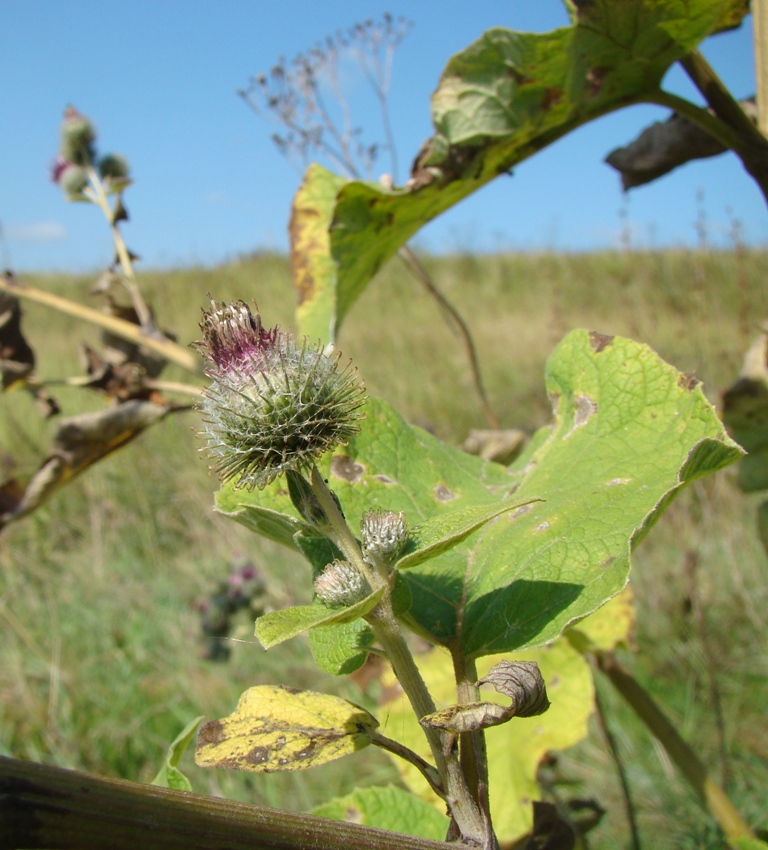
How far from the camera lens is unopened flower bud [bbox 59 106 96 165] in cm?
255

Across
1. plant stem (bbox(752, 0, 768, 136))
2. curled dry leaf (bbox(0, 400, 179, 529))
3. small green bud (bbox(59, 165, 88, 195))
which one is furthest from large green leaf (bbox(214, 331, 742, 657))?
small green bud (bbox(59, 165, 88, 195))

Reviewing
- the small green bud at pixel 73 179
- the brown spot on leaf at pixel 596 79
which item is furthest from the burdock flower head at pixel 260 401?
the small green bud at pixel 73 179

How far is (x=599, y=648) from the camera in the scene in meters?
1.70

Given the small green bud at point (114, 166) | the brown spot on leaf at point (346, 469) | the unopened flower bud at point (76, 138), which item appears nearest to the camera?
the brown spot on leaf at point (346, 469)

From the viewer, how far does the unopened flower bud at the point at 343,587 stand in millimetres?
651

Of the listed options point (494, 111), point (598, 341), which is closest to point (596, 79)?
point (494, 111)

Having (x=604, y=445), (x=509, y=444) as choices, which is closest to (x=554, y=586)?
(x=604, y=445)

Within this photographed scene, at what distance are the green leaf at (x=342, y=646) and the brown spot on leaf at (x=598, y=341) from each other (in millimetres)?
510

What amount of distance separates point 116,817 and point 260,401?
1.43ft

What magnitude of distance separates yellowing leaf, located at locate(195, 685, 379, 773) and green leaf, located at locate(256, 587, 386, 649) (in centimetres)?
14

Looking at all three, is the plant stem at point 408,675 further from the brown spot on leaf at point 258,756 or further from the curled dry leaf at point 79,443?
the curled dry leaf at point 79,443

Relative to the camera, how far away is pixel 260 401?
0.79 metres

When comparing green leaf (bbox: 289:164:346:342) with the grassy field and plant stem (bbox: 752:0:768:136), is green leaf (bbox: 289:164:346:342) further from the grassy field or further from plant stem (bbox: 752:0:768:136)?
plant stem (bbox: 752:0:768:136)

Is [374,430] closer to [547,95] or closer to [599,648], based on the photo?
[547,95]
